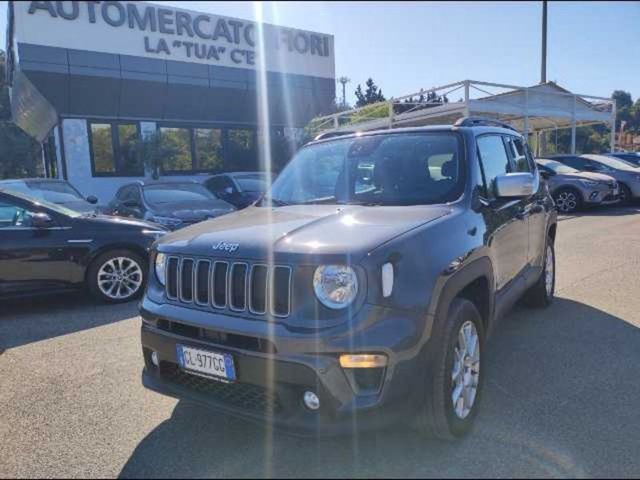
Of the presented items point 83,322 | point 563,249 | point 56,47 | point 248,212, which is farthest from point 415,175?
point 56,47

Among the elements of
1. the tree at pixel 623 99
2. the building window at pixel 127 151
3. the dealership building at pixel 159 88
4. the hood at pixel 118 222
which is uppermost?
the tree at pixel 623 99

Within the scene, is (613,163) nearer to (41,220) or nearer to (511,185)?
(511,185)

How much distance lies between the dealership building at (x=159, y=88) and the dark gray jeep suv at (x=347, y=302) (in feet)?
51.7

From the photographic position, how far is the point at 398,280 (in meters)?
2.60

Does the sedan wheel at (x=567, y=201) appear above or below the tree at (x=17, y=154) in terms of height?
below

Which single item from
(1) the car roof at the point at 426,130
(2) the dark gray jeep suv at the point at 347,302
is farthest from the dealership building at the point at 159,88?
(2) the dark gray jeep suv at the point at 347,302

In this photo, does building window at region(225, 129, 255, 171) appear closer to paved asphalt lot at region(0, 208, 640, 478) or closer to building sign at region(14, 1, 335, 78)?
building sign at region(14, 1, 335, 78)

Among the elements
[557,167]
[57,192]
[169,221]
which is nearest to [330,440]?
[169,221]

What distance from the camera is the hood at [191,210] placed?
921cm

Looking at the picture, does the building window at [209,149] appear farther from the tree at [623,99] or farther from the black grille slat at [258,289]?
the tree at [623,99]

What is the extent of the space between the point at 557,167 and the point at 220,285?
14.3m

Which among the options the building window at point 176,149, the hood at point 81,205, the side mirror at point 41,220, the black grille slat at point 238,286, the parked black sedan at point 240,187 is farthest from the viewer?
the building window at point 176,149

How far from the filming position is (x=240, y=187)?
13.5 m

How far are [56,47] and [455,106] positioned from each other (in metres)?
13.0
